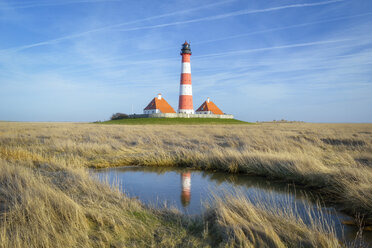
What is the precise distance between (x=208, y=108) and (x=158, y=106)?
1099 cm

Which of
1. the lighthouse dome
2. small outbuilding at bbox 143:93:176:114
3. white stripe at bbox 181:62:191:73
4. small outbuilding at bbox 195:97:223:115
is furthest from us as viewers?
small outbuilding at bbox 195:97:223:115

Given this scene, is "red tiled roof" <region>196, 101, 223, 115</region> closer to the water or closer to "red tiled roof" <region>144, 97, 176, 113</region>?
"red tiled roof" <region>144, 97, 176, 113</region>

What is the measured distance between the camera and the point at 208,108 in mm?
54625

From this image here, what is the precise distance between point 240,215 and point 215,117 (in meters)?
46.8

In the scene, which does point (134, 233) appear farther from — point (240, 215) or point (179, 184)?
point (179, 184)

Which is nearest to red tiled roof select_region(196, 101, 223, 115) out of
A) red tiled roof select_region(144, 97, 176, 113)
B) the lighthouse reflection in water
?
red tiled roof select_region(144, 97, 176, 113)

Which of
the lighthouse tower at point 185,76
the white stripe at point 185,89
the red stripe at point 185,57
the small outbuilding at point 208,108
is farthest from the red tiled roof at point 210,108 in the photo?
the red stripe at point 185,57

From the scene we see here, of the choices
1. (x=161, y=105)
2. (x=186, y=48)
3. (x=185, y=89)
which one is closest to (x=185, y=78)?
(x=185, y=89)

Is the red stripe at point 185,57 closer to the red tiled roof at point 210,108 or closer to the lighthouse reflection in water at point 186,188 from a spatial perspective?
the red tiled roof at point 210,108

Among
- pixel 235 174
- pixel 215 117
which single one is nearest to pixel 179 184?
pixel 235 174

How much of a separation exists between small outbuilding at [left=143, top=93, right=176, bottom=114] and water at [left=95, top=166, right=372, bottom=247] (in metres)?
41.5

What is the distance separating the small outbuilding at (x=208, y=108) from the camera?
54500mm

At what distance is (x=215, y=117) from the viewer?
165 feet

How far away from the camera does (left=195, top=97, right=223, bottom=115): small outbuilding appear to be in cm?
5450
